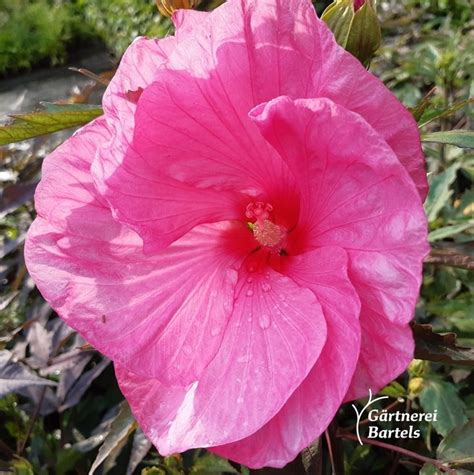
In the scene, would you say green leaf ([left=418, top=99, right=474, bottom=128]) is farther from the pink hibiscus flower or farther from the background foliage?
the pink hibiscus flower

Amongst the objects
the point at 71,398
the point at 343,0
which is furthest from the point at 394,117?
the point at 71,398

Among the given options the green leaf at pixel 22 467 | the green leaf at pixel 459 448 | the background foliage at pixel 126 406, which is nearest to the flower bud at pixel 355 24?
the background foliage at pixel 126 406

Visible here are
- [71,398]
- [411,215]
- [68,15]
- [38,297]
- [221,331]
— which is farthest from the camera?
[68,15]

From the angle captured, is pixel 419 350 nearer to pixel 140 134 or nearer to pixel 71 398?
pixel 140 134

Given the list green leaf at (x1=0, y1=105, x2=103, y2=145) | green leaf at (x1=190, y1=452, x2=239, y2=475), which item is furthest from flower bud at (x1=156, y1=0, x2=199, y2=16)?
green leaf at (x1=190, y1=452, x2=239, y2=475)

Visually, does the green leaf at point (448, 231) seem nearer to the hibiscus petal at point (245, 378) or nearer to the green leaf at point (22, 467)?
the hibiscus petal at point (245, 378)

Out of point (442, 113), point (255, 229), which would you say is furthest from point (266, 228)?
point (442, 113)

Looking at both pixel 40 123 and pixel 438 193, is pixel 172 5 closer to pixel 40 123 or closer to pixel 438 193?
pixel 40 123
